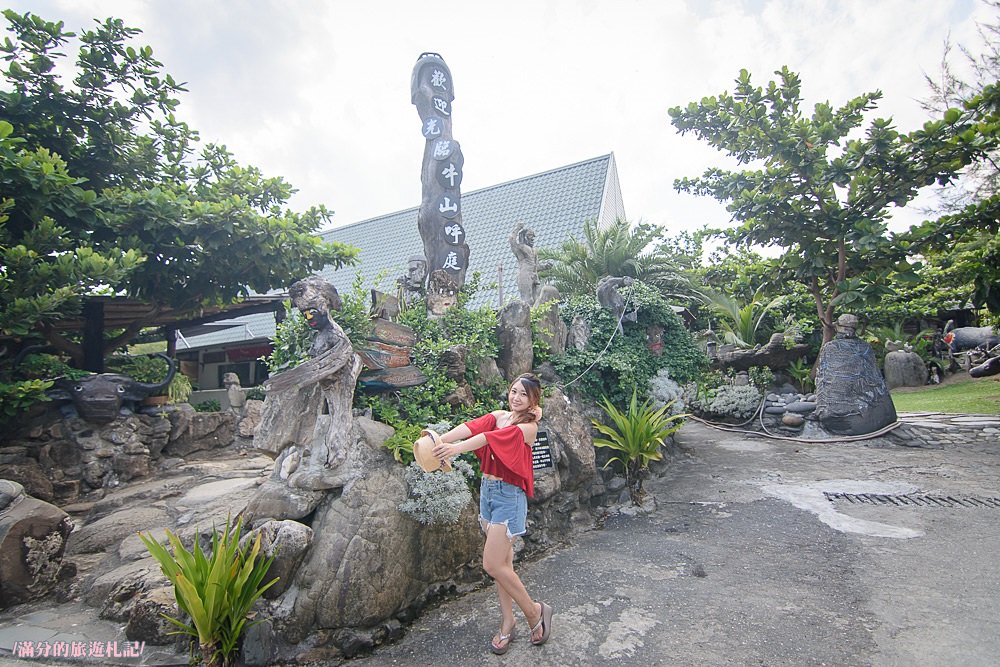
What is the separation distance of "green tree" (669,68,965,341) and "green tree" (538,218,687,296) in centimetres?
247

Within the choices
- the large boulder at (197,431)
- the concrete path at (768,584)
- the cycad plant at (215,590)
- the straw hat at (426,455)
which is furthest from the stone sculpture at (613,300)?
the large boulder at (197,431)

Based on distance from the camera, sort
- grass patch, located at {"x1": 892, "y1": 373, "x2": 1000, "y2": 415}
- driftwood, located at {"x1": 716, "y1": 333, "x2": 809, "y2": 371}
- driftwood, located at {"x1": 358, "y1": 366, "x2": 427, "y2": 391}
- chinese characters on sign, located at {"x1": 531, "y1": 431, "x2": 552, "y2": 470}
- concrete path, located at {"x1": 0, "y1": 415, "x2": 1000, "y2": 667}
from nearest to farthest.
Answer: concrete path, located at {"x1": 0, "y1": 415, "x2": 1000, "y2": 667} → driftwood, located at {"x1": 358, "y1": 366, "x2": 427, "y2": 391} → chinese characters on sign, located at {"x1": 531, "y1": 431, "x2": 552, "y2": 470} → grass patch, located at {"x1": 892, "y1": 373, "x2": 1000, "y2": 415} → driftwood, located at {"x1": 716, "y1": 333, "x2": 809, "y2": 371}

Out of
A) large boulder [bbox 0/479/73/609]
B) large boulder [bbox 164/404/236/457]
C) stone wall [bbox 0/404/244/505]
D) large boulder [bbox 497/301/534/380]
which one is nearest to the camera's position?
large boulder [bbox 0/479/73/609]

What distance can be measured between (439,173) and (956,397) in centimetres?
1193

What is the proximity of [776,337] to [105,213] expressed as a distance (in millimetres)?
12314

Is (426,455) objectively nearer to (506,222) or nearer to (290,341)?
(290,341)

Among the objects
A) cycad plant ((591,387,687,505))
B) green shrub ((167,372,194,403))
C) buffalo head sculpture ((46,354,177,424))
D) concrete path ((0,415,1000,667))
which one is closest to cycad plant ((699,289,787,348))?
concrete path ((0,415,1000,667))

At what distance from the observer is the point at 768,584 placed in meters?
3.76

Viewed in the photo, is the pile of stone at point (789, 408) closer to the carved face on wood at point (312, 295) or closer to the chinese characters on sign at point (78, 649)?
the carved face on wood at point (312, 295)

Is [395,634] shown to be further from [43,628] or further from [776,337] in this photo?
[776,337]

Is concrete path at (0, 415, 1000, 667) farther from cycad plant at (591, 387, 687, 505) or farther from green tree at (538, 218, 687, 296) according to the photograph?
green tree at (538, 218, 687, 296)

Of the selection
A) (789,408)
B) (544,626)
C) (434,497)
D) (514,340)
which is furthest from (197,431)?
(789,408)

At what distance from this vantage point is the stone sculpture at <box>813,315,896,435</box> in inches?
315

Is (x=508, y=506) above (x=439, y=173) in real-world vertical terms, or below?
below
